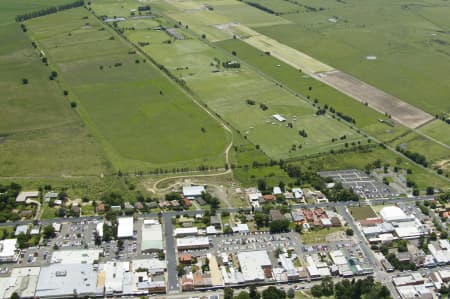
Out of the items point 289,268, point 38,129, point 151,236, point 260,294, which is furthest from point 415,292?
point 38,129

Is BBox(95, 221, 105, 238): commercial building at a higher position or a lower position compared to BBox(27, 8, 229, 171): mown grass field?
lower

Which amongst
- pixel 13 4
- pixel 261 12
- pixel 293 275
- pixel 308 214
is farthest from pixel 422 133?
pixel 13 4

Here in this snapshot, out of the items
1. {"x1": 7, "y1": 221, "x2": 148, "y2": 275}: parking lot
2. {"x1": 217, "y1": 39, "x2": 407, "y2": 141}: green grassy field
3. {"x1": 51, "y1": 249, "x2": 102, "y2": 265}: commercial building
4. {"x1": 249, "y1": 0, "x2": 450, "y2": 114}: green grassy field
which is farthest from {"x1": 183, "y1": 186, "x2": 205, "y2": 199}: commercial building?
{"x1": 249, "y1": 0, "x2": 450, "y2": 114}: green grassy field

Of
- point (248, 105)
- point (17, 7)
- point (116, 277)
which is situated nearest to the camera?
point (116, 277)

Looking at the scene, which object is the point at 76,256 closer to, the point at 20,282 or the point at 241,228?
the point at 20,282

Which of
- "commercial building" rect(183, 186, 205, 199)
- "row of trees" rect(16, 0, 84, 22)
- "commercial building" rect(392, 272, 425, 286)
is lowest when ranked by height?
"commercial building" rect(392, 272, 425, 286)

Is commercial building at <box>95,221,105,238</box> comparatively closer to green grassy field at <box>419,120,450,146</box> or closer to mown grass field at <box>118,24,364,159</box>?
mown grass field at <box>118,24,364,159</box>
